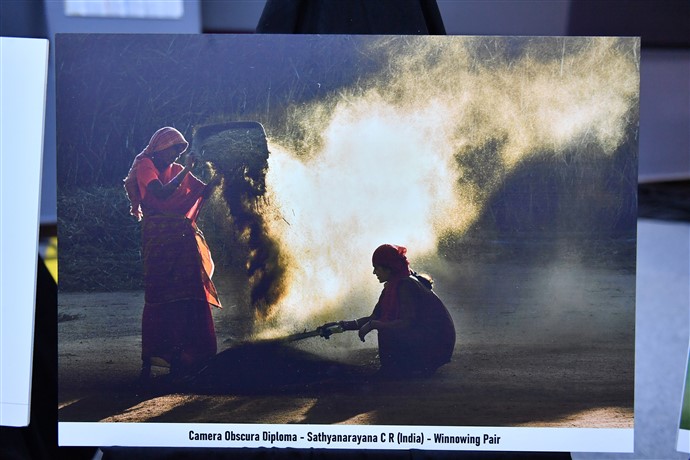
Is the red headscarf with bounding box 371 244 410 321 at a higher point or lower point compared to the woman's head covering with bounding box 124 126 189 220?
lower

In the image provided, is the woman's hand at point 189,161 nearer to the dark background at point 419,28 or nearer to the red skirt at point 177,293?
the red skirt at point 177,293

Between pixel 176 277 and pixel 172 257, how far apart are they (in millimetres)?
38

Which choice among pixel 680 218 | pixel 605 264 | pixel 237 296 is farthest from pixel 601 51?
pixel 680 218

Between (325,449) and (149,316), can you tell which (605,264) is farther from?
(149,316)

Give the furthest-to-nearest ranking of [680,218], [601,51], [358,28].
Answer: [680,218], [358,28], [601,51]

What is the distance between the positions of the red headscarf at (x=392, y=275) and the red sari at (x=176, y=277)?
31cm

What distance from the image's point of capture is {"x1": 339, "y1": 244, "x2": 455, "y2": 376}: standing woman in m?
1.35

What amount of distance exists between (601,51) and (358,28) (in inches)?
20.0

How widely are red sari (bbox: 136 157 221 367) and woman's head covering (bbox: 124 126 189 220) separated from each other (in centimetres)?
1

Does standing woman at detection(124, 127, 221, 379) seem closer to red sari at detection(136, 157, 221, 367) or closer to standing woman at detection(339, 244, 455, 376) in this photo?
red sari at detection(136, 157, 221, 367)

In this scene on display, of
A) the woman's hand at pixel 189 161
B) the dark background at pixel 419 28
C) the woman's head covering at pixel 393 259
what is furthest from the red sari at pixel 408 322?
the woman's hand at pixel 189 161

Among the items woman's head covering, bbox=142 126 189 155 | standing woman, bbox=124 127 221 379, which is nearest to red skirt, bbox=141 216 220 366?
standing woman, bbox=124 127 221 379

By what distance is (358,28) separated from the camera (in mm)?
1546

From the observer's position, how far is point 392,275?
4.44 feet
